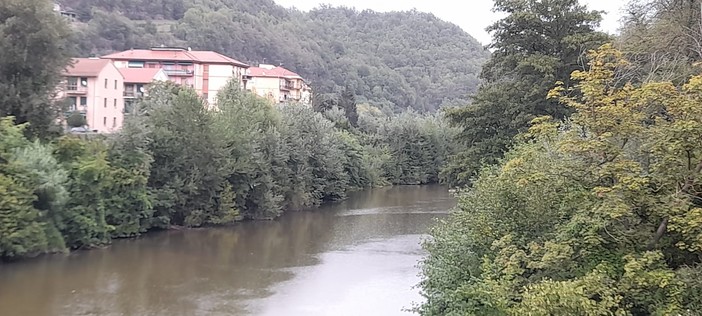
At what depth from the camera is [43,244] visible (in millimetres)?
24219

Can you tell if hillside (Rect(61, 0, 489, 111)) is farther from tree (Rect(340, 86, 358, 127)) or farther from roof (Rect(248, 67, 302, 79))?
roof (Rect(248, 67, 302, 79))

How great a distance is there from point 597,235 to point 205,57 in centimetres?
6179

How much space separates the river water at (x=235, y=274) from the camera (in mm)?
18688

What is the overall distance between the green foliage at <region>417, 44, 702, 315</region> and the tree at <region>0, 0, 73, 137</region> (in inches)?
896

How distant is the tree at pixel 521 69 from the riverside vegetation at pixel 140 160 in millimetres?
15456

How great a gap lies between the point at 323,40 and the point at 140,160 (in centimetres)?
10551

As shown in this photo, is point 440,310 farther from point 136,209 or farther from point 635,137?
point 136,209

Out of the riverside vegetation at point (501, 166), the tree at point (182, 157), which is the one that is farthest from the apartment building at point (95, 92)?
the tree at point (182, 157)

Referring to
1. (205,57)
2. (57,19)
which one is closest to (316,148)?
(57,19)

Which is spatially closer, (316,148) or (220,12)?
(316,148)

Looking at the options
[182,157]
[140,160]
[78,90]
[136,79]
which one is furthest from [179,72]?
[140,160]

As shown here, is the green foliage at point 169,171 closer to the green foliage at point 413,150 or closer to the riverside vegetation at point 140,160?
the riverside vegetation at point 140,160

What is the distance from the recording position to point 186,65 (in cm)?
6425

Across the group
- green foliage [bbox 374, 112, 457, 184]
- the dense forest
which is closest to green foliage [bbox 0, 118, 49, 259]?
the dense forest
